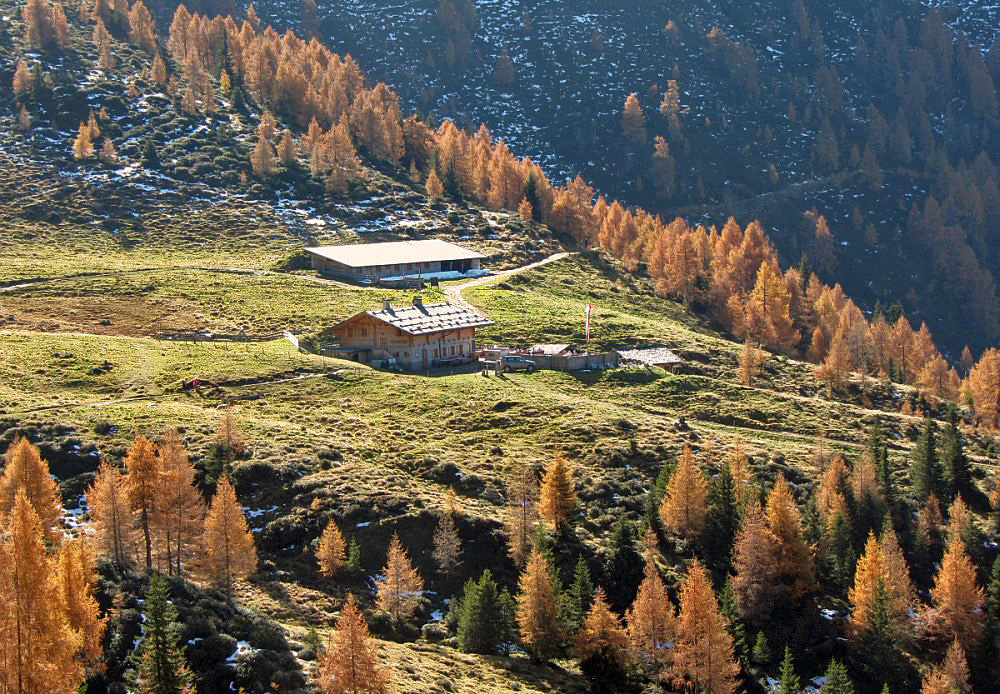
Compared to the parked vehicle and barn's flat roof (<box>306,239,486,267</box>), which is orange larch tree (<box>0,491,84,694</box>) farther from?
barn's flat roof (<box>306,239,486,267</box>)

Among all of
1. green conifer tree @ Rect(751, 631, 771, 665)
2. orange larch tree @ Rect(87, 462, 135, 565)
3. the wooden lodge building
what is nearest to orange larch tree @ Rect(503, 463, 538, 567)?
green conifer tree @ Rect(751, 631, 771, 665)

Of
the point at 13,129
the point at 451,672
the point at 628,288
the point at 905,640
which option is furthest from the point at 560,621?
the point at 13,129

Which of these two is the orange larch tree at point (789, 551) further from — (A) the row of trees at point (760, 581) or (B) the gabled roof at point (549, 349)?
(B) the gabled roof at point (549, 349)

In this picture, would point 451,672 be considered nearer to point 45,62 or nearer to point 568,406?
point 568,406

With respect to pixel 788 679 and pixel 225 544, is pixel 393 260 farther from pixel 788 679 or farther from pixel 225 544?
pixel 788 679

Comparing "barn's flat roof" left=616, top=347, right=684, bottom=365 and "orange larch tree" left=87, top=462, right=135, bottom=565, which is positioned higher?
"barn's flat roof" left=616, top=347, right=684, bottom=365

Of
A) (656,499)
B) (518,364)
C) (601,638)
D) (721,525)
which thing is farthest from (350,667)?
(518,364)

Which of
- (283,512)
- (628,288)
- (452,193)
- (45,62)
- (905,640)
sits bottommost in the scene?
(905,640)
